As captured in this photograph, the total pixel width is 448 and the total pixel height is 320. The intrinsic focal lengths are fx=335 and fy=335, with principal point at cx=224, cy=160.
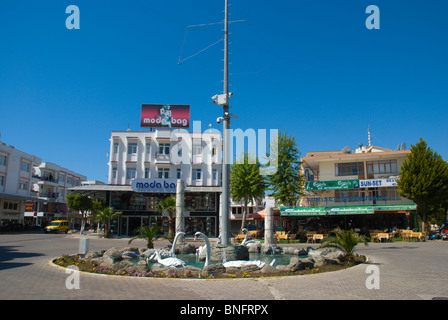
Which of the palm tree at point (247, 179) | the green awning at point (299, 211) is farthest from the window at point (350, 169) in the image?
the green awning at point (299, 211)

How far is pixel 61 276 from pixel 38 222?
210 ft

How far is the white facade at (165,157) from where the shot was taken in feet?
142

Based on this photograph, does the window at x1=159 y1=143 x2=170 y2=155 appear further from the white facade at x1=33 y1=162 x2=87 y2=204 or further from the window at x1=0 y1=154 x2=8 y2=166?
the white facade at x1=33 y1=162 x2=87 y2=204

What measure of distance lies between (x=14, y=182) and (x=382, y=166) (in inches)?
2151

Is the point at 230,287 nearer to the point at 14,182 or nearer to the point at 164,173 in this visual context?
the point at 164,173

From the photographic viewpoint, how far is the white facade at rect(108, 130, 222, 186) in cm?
4316

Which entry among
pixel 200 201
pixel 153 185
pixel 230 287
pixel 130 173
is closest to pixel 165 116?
pixel 130 173

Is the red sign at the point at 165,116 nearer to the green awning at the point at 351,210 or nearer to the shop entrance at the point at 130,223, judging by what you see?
the shop entrance at the point at 130,223

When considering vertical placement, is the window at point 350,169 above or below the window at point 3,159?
below

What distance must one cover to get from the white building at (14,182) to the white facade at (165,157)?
18809mm

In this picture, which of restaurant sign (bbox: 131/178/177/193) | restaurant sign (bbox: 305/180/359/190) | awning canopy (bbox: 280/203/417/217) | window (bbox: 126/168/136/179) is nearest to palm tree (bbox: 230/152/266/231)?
restaurant sign (bbox: 305/180/359/190)

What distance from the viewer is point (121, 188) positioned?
39500mm

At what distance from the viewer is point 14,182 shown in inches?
2131
